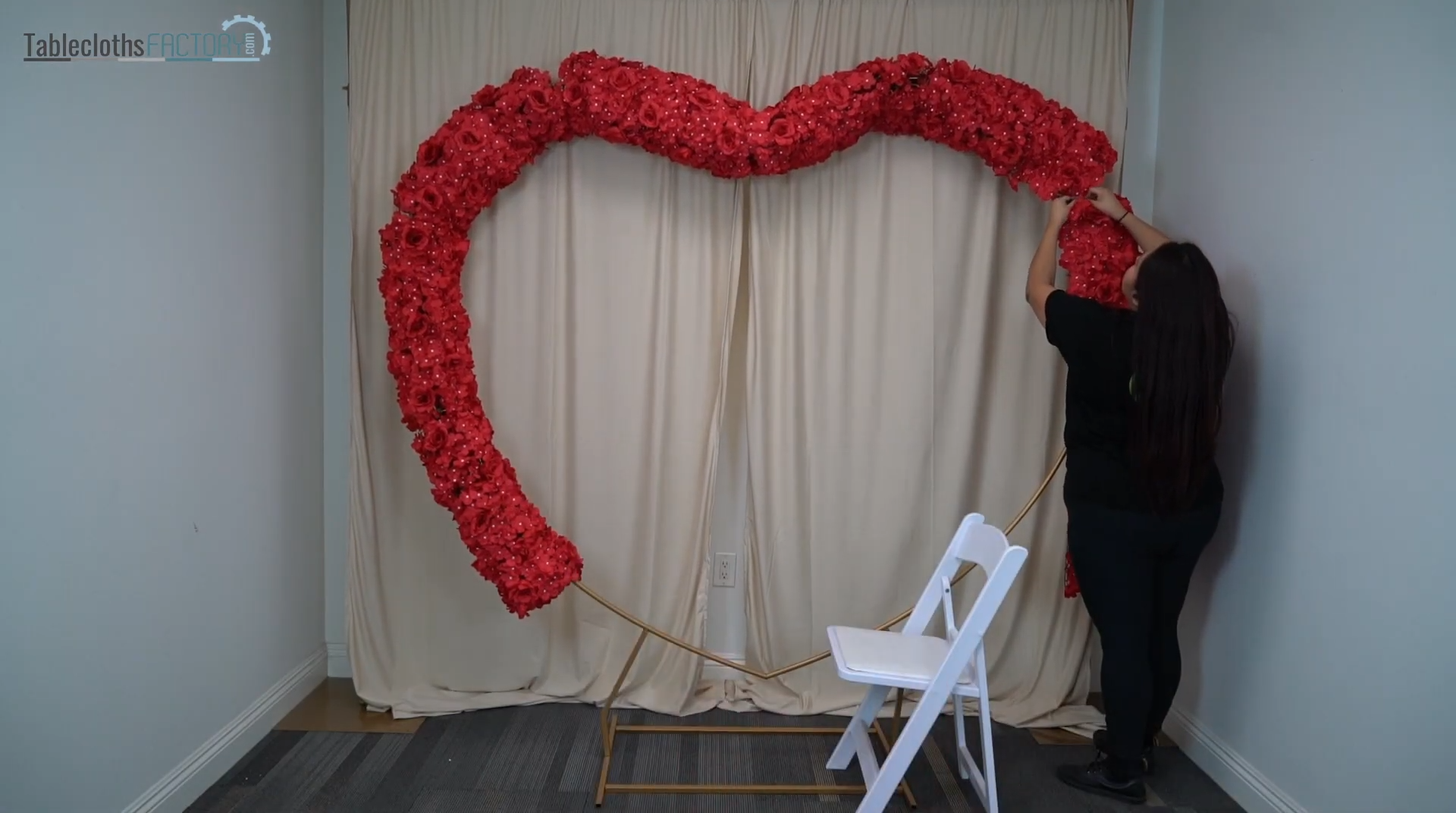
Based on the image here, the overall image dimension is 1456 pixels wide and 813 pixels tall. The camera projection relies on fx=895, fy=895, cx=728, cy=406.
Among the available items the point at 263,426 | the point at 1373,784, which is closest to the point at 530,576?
the point at 263,426

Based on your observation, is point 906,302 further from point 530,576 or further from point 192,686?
point 192,686

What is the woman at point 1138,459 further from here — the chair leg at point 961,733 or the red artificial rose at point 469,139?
the red artificial rose at point 469,139

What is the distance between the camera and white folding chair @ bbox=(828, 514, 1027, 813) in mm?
2260

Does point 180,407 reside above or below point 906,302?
below

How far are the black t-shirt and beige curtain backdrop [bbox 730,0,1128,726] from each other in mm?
528

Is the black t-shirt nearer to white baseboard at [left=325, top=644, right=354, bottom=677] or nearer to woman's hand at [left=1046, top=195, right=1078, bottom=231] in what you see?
woman's hand at [left=1046, top=195, right=1078, bottom=231]

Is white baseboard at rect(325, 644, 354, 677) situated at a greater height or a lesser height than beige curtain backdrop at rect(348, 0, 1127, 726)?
lesser

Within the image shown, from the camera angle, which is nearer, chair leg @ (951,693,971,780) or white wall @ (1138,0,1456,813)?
white wall @ (1138,0,1456,813)

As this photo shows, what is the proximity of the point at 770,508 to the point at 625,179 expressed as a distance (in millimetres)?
1255

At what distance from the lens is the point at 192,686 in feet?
8.35

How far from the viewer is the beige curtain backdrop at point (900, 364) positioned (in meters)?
3.09

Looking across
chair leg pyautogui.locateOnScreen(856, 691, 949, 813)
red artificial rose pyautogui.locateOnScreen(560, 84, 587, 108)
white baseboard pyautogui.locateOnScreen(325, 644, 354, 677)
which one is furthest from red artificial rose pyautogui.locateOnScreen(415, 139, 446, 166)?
chair leg pyautogui.locateOnScreen(856, 691, 949, 813)

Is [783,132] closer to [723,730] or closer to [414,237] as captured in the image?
[414,237]

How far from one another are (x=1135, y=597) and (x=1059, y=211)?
1.20 meters
